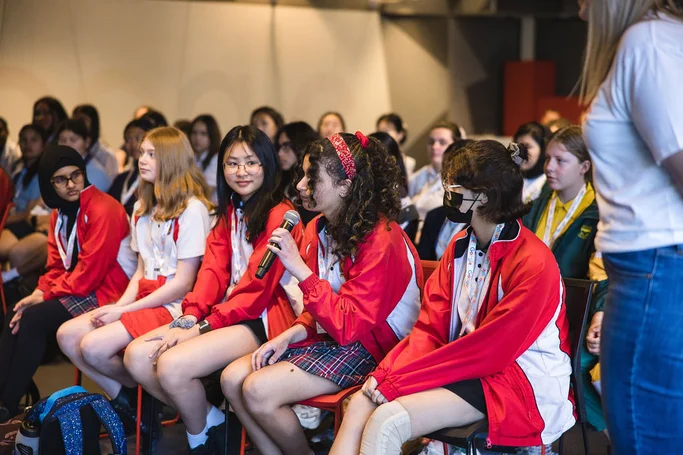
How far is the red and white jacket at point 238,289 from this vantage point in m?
3.01

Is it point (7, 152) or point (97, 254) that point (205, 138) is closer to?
point (7, 152)

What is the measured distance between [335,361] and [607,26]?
1.50 m

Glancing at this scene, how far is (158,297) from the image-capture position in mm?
3324

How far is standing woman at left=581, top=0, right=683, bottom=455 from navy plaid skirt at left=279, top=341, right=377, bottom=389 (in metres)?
1.24

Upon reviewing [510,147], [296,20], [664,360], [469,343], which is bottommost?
[469,343]

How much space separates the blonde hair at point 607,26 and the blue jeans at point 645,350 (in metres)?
0.32

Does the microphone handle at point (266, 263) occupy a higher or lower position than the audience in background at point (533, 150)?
lower

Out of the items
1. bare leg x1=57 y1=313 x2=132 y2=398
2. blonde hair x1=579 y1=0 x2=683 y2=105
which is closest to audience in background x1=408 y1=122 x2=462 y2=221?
bare leg x1=57 y1=313 x2=132 y2=398

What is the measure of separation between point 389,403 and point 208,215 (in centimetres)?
152

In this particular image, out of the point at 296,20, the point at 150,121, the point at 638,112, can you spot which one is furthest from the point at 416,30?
the point at 638,112

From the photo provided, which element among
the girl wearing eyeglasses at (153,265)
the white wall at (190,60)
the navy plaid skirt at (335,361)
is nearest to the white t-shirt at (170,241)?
the girl wearing eyeglasses at (153,265)

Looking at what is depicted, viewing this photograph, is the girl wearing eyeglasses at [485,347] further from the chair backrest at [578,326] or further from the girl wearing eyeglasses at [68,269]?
the girl wearing eyeglasses at [68,269]

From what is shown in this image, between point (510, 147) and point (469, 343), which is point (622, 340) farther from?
point (510, 147)

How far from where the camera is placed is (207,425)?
3061mm
